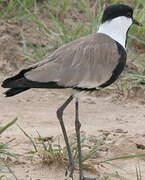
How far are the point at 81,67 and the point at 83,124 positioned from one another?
1165mm

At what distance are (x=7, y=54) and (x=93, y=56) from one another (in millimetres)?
2220

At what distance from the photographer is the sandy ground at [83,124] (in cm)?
515

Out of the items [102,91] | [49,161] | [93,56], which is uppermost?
[93,56]

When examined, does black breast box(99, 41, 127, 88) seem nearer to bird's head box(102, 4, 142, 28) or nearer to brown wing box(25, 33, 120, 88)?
brown wing box(25, 33, 120, 88)

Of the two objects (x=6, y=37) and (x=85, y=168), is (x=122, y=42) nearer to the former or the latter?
(x=85, y=168)

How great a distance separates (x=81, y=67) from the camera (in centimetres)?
524

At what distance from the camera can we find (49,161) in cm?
511

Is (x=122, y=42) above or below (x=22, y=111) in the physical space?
above

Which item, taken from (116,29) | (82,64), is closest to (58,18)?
(116,29)

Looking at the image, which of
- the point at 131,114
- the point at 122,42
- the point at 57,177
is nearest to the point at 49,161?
the point at 57,177

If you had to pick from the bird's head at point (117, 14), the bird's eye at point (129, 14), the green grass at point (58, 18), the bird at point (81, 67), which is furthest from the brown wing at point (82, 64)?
the green grass at point (58, 18)

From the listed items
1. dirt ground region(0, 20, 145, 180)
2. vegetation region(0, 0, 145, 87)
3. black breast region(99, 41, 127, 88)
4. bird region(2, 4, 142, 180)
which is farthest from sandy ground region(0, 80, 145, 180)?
black breast region(99, 41, 127, 88)

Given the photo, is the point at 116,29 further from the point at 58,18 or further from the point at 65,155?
the point at 58,18

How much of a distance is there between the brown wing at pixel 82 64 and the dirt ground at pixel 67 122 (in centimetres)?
63
